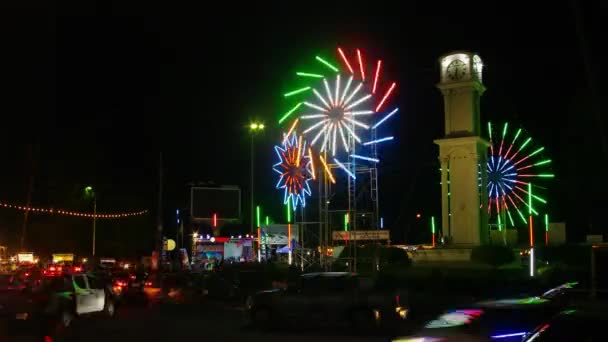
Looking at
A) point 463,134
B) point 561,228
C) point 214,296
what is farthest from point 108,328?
point 561,228

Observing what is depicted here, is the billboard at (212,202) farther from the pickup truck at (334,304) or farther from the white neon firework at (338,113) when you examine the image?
the pickup truck at (334,304)

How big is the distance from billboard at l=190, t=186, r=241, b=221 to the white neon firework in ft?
61.9

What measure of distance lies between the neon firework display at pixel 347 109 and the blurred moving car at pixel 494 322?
3481cm

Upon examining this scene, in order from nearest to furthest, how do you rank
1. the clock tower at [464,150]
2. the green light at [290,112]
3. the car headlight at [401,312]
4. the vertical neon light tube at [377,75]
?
1. the car headlight at [401,312]
2. the clock tower at [464,150]
3. the vertical neon light tube at [377,75]
4. the green light at [290,112]

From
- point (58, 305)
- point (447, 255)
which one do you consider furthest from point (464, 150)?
point (58, 305)

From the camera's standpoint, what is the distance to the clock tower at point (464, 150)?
140 ft

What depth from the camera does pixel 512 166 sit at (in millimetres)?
60062

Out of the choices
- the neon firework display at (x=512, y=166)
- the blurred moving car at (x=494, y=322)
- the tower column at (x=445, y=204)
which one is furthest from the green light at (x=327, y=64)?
the blurred moving car at (x=494, y=322)

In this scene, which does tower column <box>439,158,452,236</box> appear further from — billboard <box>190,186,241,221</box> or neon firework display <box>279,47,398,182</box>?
billboard <box>190,186,241,221</box>

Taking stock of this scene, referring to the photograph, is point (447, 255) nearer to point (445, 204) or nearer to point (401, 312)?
point (445, 204)

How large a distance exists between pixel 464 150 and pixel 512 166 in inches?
749

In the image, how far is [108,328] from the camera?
68.4ft

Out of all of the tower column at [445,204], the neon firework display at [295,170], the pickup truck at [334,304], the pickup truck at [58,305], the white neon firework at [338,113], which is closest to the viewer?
the pickup truck at [58,305]

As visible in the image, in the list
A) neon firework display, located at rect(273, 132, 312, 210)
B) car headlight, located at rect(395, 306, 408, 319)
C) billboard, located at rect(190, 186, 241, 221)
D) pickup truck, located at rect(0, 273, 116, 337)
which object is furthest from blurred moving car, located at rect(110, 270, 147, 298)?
billboard, located at rect(190, 186, 241, 221)
